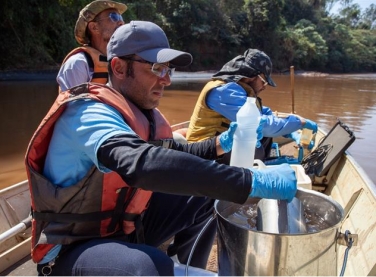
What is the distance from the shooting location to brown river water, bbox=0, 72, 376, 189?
617cm

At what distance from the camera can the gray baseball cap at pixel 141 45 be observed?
155 centimetres

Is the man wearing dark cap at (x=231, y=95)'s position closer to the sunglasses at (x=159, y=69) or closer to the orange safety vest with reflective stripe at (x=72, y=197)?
the sunglasses at (x=159, y=69)

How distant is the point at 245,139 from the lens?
1.91 meters

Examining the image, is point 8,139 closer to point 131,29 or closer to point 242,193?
point 131,29

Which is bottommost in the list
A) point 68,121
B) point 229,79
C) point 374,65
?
point 374,65

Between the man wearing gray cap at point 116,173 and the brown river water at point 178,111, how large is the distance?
3.89 meters

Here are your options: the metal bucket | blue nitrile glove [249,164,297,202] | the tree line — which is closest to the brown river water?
the tree line

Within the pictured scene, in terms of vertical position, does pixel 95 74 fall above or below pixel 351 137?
above

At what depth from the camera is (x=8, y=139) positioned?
270 inches

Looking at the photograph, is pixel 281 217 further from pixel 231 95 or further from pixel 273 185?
pixel 231 95

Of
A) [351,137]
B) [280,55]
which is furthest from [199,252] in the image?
[280,55]

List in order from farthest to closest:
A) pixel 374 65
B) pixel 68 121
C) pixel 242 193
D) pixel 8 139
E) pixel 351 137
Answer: pixel 374 65 → pixel 8 139 → pixel 351 137 → pixel 68 121 → pixel 242 193

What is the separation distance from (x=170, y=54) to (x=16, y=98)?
35.5ft

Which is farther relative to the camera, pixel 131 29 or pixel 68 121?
pixel 131 29
